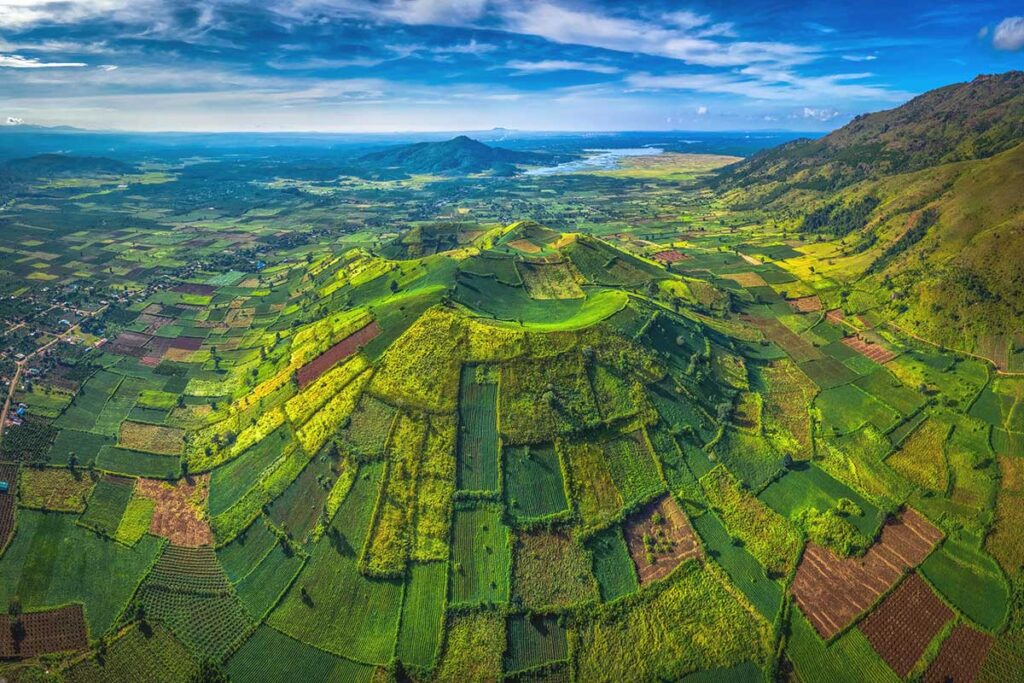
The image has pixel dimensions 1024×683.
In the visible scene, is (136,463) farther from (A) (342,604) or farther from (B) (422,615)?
(B) (422,615)

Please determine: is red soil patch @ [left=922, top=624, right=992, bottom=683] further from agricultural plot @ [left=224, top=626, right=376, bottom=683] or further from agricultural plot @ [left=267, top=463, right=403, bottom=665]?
agricultural plot @ [left=224, top=626, right=376, bottom=683]

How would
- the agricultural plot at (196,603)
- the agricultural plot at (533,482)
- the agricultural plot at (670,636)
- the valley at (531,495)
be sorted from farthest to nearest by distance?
the agricultural plot at (533,482), the agricultural plot at (196,603), the valley at (531,495), the agricultural plot at (670,636)

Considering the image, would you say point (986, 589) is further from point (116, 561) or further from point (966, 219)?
point (966, 219)

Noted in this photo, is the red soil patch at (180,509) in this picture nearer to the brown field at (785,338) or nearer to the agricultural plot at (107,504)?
the agricultural plot at (107,504)

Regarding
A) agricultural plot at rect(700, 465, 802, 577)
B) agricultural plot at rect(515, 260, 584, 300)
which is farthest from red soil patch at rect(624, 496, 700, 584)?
agricultural plot at rect(515, 260, 584, 300)

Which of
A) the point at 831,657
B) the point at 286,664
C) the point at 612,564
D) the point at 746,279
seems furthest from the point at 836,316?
the point at 286,664

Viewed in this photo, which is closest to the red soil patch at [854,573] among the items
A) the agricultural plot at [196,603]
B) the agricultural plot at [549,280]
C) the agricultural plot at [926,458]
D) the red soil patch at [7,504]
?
the agricultural plot at [926,458]

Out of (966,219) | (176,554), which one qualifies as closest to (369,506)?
(176,554)
